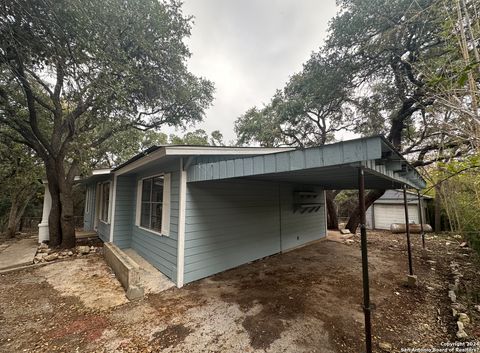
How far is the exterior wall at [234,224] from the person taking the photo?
3.79 meters

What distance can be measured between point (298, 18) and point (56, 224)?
924 centimetres

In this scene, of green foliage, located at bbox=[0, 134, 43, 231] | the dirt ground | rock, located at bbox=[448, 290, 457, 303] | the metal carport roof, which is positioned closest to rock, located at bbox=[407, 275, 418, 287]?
the dirt ground

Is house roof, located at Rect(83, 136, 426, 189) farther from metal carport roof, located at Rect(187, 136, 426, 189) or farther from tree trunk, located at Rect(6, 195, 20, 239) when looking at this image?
tree trunk, located at Rect(6, 195, 20, 239)

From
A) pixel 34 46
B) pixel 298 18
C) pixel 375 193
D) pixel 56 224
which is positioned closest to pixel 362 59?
pixel 298 18

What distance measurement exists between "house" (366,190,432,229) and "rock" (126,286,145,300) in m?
12.1

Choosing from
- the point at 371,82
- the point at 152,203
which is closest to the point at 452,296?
the point at 152,203

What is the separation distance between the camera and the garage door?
10641 mm

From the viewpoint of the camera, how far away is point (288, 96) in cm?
938

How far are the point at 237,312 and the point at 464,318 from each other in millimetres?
2914

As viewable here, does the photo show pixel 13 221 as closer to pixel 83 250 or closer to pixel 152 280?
pixel 83 250

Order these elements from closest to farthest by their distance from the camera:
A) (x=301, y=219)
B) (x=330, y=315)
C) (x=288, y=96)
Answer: (x=330, y=315), (x=301, y=219), (x=288, y=96)

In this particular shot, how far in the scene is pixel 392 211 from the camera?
36.5 feet

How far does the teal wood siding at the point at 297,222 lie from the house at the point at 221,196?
3 centimetres

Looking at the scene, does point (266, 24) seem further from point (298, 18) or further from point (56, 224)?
point (56, 224)
